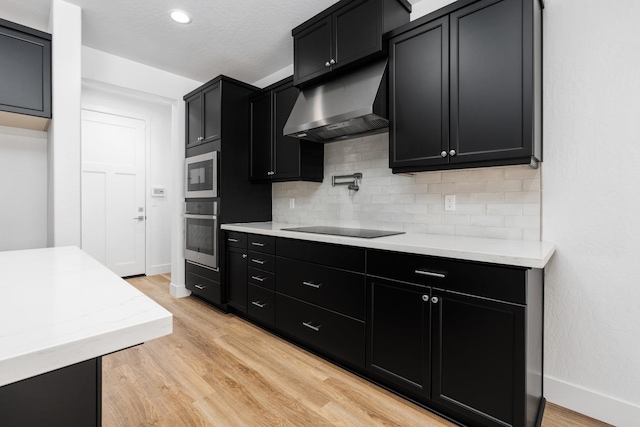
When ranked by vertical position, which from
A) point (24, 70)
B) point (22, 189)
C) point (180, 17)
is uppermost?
point (180, 17)

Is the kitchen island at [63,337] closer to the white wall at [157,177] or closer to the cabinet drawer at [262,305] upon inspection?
the cabinet drawer at [262,305]

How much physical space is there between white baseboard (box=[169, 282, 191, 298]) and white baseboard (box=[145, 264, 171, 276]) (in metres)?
1.36

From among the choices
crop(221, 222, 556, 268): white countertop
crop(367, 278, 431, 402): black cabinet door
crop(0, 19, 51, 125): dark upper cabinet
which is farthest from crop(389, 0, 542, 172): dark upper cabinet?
crop(0, 19, 51, 125): dark upper cabinet

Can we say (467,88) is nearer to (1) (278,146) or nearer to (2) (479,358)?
(2) (479,358)

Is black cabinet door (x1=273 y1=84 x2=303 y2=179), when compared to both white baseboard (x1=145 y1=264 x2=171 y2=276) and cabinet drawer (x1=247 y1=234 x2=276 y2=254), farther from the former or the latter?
white baseboard (x1=145 y1=264 x2=171 y2=276)

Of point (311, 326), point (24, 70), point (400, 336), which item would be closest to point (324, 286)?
point (311, 326)

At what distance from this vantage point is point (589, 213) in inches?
70.7

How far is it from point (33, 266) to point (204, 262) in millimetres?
2411

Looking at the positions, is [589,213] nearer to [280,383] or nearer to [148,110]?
[280,383]

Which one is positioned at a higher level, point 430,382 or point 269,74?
point 269,74

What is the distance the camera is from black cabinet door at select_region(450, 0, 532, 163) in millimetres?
1720

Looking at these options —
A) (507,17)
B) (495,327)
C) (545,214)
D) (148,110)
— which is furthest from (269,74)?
(495,327)

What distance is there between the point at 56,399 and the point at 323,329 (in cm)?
175

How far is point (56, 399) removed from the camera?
0.75 m
